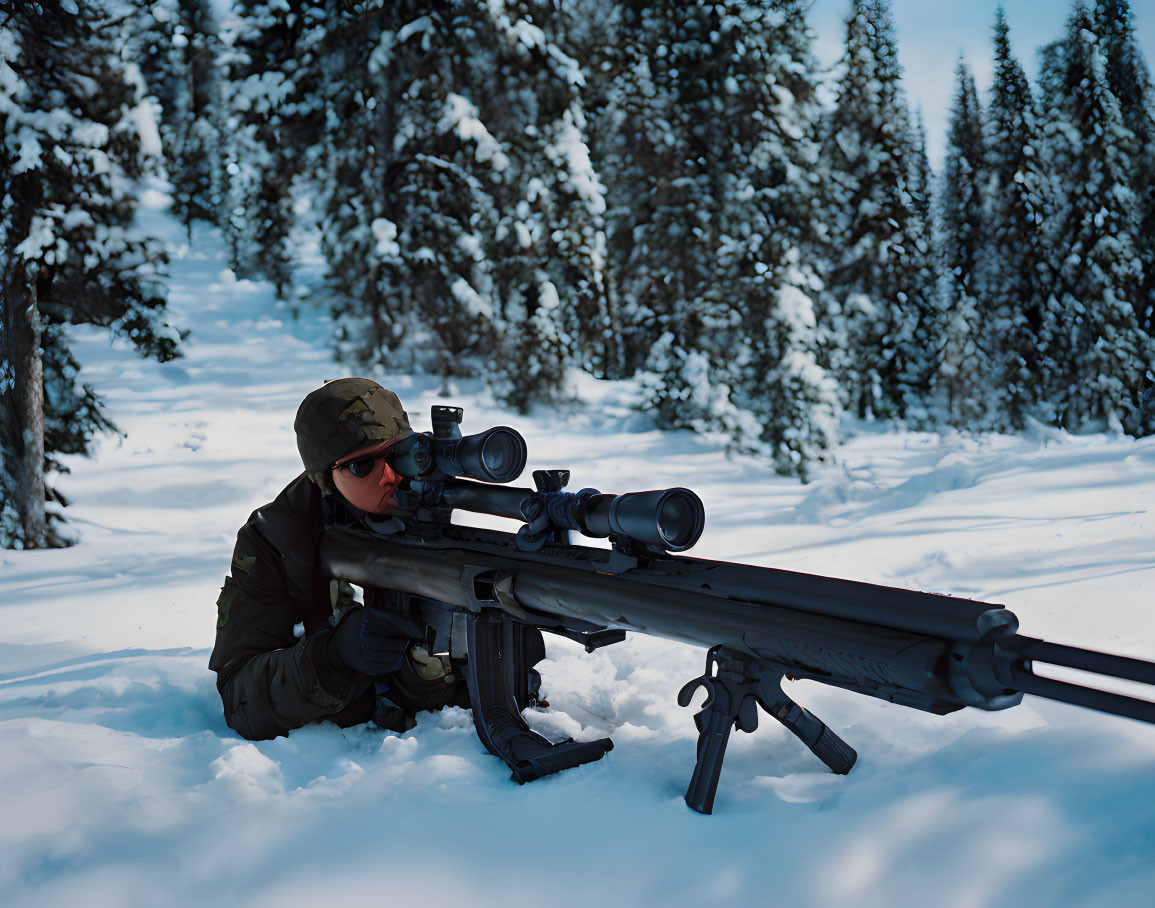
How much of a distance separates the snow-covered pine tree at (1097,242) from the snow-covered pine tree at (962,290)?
3.07 meters

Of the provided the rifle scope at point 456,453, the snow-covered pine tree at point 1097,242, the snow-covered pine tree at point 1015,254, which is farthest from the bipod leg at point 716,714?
the snow-covered pine tree at point 1015,254

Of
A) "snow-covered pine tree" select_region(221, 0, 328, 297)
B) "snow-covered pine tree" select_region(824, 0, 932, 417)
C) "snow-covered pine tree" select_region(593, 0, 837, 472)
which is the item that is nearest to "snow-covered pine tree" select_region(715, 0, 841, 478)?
"snow-covered pine tree" select_region(593, 0, 837, 472)

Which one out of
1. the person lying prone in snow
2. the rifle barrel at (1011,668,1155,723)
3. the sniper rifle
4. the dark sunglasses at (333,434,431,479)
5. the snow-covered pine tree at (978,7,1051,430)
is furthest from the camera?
the snow-covered pine tree at (978,7,1051,430)

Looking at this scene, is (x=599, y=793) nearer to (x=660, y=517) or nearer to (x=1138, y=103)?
(x=660, y=517)

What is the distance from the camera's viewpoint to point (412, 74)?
41.3 ft

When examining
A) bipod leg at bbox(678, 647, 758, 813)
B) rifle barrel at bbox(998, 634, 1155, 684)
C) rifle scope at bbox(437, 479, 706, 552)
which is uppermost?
rifle scope at bbox(437, 479, 706, 552)

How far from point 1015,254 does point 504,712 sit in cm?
2308

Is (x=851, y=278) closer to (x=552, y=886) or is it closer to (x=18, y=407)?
(x=18, y=407)

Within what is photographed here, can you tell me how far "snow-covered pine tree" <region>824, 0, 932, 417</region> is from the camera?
854 inches

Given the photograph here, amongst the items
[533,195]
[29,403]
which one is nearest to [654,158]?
[533,195]

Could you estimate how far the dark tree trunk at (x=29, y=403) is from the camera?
7895 millimetres

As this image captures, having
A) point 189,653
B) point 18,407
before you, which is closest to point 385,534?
point 189,653

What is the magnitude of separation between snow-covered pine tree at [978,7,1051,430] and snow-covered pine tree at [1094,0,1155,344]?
2.08m

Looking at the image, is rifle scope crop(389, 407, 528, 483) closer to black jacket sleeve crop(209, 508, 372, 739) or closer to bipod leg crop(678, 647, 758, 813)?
black jacket sleeve crop(209, 508, 372, 739)
